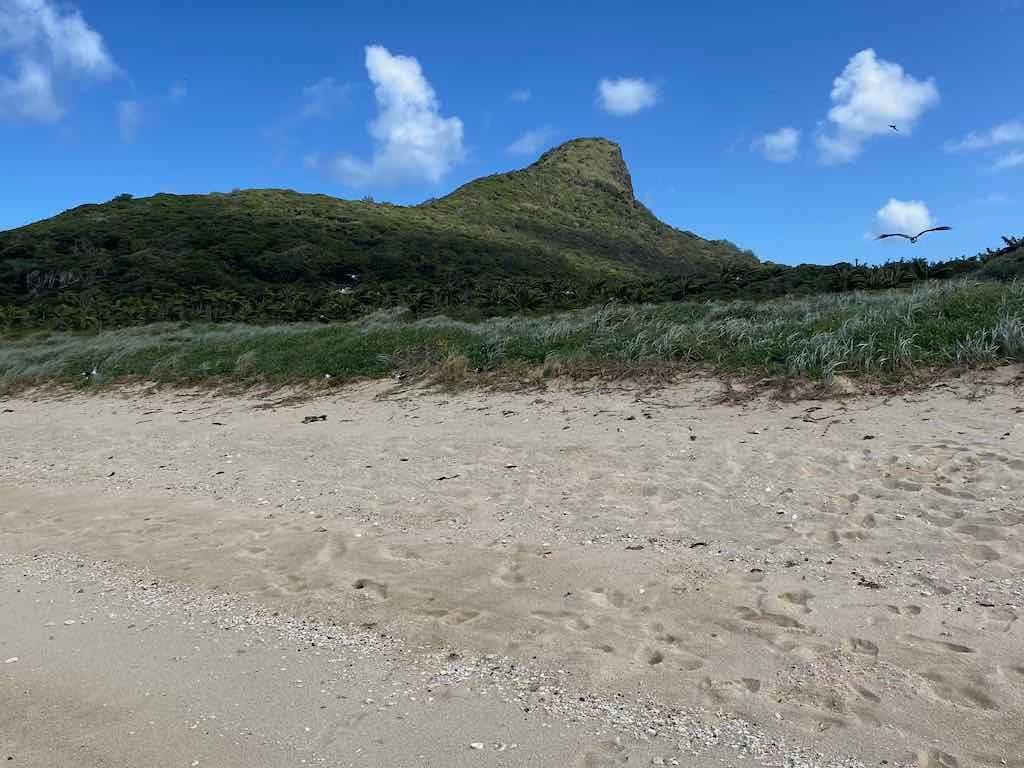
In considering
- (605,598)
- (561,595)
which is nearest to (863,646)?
(605,598)

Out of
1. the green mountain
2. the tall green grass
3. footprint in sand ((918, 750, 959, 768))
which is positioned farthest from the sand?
the green mountain

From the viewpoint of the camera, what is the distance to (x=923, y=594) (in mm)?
3498

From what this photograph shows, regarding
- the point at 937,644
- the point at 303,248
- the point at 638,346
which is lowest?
the point at 937,644

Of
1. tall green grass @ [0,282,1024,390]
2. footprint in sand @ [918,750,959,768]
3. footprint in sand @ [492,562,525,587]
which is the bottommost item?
footprint in sand @ [918,750,959,768]

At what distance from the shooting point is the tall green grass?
7.65 metres

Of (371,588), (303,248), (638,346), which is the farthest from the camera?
(303,248)

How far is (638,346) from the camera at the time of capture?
9.42 metres

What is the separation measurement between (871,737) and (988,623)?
108 cm

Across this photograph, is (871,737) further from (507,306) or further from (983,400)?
(507,306)

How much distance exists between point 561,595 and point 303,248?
40965 mm

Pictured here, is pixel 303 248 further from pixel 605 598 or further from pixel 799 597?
pixel 799 597

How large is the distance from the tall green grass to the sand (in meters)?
0.78

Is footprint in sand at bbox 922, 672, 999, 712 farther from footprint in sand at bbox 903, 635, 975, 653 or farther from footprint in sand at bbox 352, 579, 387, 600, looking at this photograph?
footprint in sand at bbox 352, 579, 387, 600

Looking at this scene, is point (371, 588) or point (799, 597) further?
point (371, 588)
